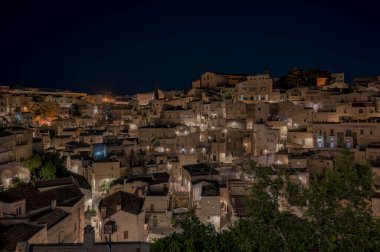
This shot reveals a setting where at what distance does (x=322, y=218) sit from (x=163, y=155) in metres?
21.3

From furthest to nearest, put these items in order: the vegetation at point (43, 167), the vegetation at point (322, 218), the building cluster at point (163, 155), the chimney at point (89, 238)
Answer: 1. the vegetation at point (43, 167)
2. the building cluster at point (163, 155)
3. the chimney at point (89, 238)
4. the vegetation at point (322, 218)

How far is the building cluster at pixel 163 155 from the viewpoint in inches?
680

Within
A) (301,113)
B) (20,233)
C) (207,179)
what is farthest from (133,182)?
(301,113)

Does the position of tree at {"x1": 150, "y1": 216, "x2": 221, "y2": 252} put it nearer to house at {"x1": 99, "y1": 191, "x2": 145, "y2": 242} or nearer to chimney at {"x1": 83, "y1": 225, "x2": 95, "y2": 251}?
chimney at {"x1": 83, "y1": 225, "x2": 95, "y2": 251}

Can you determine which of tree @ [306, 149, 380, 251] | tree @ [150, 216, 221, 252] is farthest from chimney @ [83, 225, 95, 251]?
tree @ [306, 149, 380, 251]

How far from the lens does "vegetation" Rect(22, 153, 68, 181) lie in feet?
79.5

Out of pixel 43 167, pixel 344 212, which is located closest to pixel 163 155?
pixel 43 167

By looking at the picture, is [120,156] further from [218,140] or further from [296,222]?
[296,222]

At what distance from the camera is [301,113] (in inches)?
1328

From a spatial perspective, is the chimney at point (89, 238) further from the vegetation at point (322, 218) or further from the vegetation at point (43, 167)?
the vegetation at point (43, 167)

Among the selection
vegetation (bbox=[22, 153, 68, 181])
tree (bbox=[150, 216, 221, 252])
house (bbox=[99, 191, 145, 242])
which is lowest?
house (bbox=[99, 191, 145, 242])

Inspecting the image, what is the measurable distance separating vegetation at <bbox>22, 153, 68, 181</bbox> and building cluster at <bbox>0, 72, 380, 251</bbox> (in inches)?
20.2

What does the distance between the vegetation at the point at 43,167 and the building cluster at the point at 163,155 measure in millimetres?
513

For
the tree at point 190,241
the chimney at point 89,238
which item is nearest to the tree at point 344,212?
the tree at point 190,241
